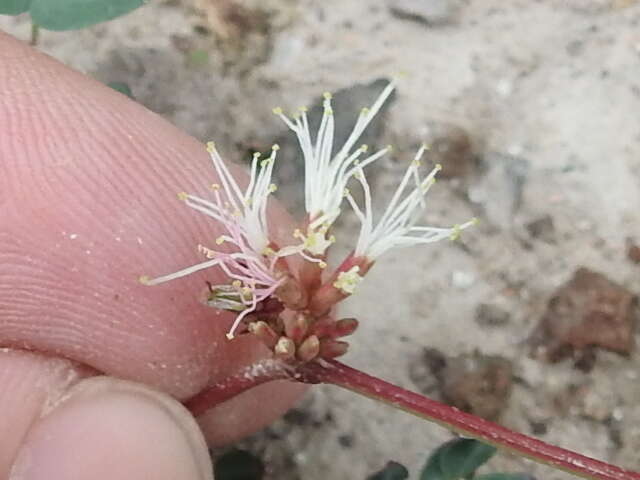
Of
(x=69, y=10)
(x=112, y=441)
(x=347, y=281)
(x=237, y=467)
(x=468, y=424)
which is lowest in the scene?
(x=237, y=467)

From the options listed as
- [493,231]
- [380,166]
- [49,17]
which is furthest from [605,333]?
[49,17]

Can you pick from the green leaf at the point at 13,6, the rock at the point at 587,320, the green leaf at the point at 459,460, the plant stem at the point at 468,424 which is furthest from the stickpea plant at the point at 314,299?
the rock at the point at 587,320

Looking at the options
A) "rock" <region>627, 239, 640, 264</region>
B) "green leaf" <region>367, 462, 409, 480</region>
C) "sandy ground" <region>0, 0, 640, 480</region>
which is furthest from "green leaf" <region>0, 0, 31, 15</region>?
"rock" <region>627, 239, 640, 264</region>

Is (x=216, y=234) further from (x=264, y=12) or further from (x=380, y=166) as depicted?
(x=264, y=12)

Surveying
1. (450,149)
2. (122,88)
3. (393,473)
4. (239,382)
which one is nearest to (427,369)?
(393,473)

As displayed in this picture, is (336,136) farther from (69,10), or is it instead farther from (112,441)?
(112,441)

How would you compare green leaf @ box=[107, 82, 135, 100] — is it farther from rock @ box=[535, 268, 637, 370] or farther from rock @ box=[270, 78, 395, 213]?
rock @ box=[535, 268, 637, 370]
